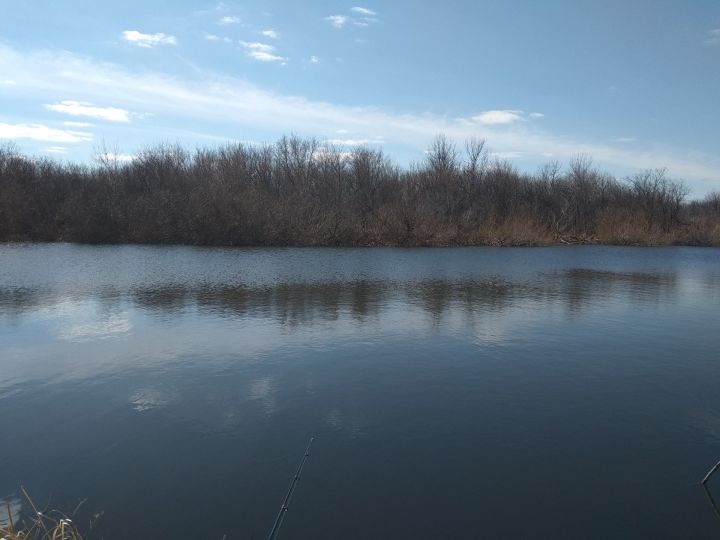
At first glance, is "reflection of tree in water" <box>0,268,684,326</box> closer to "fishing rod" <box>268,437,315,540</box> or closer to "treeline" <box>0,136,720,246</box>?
"fishing rod" <box>268,437,315,540</box>

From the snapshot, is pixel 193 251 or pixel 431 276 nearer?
pixel 431 276

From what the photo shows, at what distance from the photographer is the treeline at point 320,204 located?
135 ft

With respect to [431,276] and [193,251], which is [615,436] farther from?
[193,251]

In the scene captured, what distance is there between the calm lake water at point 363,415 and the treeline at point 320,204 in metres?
25.2

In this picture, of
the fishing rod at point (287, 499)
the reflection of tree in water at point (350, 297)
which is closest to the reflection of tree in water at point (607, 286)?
the reflection of tree in water at point (350, 297)

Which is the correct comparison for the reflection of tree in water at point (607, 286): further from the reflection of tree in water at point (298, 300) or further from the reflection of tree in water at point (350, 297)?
the reflection of tree in water at point (298, 300)

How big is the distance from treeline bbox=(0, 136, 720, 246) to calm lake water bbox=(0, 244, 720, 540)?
25.2 metres

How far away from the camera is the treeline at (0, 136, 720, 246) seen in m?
41.2

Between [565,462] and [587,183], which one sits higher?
[587,183]

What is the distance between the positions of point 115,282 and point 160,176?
3541cm

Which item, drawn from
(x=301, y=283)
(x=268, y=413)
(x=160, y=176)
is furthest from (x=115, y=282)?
(x=160, y=176)

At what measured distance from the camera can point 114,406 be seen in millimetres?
7684

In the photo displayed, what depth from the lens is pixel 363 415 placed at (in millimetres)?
7496

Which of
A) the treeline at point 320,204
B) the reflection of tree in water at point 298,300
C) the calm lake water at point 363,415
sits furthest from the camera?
the treeline at point 320,204
